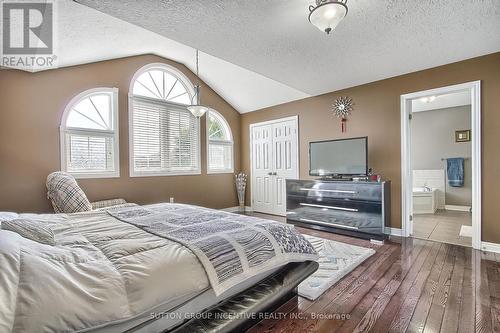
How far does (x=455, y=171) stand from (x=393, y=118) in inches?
135

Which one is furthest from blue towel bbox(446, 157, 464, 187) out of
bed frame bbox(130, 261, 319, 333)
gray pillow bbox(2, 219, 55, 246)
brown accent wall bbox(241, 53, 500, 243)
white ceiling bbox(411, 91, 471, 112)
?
gray pillow bbox(2, 219, 55, 246)

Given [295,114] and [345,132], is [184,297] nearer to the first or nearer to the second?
[345,132]

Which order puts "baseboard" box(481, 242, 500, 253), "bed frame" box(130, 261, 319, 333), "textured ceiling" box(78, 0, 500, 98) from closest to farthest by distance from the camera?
"bed frame" box(130, 261, 319, 333) → "textured ceiling" box(78, 0, 500, 98) → "baseboard" box(481, 242, 500, 253)

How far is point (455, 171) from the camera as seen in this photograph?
5.73 metres

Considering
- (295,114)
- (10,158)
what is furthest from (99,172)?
(295,114)

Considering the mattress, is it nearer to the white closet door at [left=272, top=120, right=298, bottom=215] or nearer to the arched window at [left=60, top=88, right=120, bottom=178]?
the arched window at [left=60, top=88, right=120, bottom=178]

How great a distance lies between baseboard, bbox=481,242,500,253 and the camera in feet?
9.64

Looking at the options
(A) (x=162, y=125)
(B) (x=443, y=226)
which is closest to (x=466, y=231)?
(B) (x=443, y=226)

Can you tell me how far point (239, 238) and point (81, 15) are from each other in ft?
9.23

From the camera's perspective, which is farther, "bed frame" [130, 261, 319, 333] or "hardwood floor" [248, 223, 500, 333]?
"hardwood floor" [248, 223, 500, 333]

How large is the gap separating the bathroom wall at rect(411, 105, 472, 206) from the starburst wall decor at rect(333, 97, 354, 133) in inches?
135

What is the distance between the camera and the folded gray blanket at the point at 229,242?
51.9 inches

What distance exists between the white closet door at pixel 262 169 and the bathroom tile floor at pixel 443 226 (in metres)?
2.85

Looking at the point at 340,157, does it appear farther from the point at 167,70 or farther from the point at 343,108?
the point at 167,70
